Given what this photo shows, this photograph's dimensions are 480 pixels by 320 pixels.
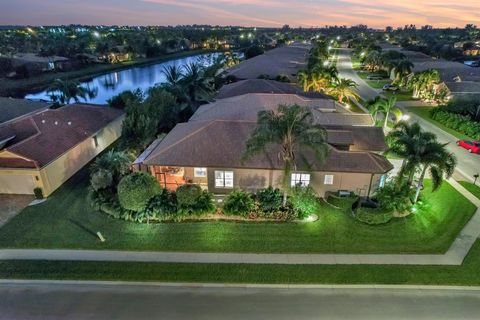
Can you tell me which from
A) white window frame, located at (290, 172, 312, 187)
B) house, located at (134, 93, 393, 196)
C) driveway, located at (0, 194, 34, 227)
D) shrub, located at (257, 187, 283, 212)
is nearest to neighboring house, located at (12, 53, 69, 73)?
driveway, located at (0, 194, 34, 227)

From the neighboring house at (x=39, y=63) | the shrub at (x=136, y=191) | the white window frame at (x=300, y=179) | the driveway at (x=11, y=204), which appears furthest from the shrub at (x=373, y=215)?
the neighboring house at (x=39, y=63)

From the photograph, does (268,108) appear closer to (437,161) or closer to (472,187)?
(437,161)

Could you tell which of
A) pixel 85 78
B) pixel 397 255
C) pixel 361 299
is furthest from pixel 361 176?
pixel 85 78

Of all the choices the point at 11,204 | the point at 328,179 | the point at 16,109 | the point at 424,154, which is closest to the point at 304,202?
the point at 328,179

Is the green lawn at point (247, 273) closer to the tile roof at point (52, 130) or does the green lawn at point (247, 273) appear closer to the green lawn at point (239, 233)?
the green lawn at point (239, 233)

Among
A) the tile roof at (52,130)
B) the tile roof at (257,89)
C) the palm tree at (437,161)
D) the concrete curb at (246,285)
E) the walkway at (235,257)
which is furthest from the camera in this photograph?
the tile roof at (257,89)

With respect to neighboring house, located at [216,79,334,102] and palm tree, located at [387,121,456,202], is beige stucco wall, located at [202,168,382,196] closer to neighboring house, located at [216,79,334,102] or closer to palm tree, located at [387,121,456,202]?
palm tree, located at [387,121,456,202]
